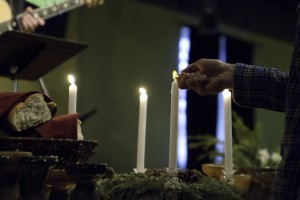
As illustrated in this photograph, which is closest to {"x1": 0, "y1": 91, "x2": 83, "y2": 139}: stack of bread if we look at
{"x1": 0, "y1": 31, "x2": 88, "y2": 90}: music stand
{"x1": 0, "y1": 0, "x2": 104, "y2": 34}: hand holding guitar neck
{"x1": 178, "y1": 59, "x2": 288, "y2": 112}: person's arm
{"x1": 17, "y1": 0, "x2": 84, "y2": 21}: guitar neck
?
{"x1": 178, "y1": 59, "x2": 288, "y2": 112}: person's arm

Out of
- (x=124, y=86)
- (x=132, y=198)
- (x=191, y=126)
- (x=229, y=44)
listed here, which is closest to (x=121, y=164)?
(x=124, y=86)

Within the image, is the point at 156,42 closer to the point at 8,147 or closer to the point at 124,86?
the point at 124,86

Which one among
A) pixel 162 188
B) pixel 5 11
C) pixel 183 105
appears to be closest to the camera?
pixel 162 188

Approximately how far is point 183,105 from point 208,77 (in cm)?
345

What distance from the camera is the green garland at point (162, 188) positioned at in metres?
0.73

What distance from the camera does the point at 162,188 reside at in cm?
73

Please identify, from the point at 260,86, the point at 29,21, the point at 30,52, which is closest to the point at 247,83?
the point at 260,86

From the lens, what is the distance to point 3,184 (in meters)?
0.61

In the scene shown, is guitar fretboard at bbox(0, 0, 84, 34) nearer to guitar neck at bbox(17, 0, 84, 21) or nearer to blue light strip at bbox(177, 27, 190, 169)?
guitar neck at bbox(17, 0, 84, 21)

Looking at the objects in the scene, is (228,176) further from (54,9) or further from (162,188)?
(54,9)

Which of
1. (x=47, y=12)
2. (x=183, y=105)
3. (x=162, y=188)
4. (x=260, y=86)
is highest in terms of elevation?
(x=47, y=12)

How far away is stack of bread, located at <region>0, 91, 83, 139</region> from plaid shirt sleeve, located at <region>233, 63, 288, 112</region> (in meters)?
0.26

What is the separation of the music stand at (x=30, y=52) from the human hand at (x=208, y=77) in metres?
0.53

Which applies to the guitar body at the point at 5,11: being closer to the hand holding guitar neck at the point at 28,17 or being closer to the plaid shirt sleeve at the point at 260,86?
the hand holding guitar neck at the point at 28,17
